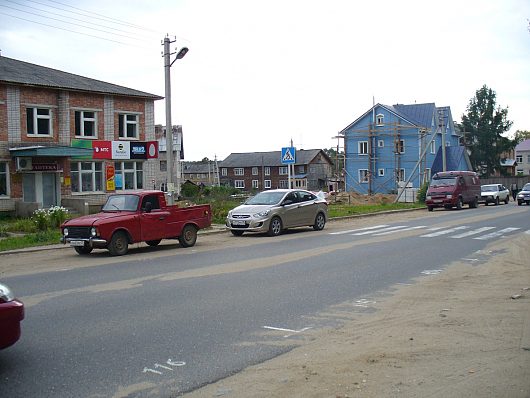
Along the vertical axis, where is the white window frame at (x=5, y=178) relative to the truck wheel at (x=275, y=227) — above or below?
above

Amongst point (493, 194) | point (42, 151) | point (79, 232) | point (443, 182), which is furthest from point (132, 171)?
point (493, 194)

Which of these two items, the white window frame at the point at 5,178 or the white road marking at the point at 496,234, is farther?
the white window frame at the point at 5,178

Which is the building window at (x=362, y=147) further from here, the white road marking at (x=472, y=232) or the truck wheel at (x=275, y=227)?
the truck wheel at (x=275, y=227)

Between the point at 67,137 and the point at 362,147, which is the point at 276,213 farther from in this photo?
the point at 362,147

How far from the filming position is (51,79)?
3316 cm

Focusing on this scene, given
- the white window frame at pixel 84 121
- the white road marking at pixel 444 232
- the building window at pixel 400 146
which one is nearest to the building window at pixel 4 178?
the white window frame at pixel 84 121

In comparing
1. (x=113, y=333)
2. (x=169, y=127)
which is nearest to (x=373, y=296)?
(x=113, y=333)

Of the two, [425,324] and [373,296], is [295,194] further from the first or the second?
[425,324]

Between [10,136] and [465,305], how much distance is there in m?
27.6

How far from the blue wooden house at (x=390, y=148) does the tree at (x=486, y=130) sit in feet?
62.3

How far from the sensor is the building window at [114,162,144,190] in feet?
119

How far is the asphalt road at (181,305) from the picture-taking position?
5.54 metres

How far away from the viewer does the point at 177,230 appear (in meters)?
16.4

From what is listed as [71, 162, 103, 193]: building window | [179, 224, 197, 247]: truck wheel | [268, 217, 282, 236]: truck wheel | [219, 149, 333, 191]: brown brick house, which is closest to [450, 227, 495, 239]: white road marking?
[268, 217, 282, 236]: truck wheel
